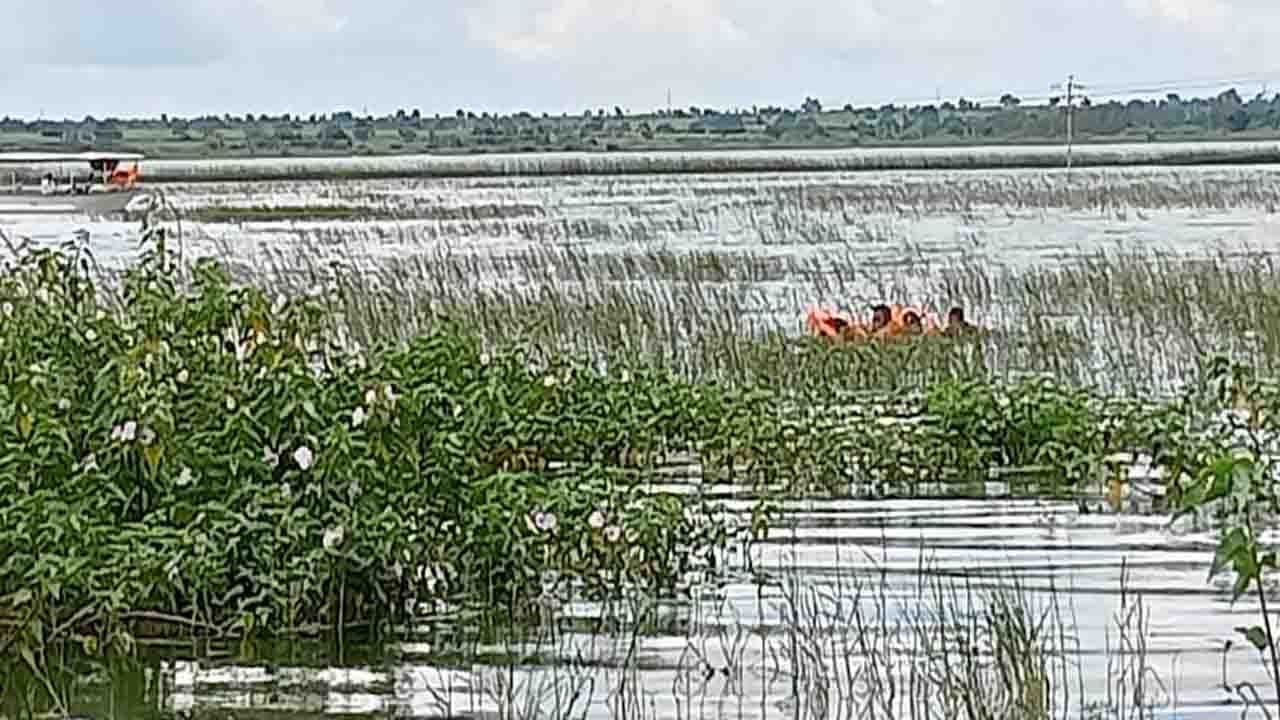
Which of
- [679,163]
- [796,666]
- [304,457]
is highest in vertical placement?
[679,163]

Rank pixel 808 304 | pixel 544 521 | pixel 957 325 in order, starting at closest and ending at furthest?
1. pixel 544 521
2. pixel 957 325
3. pixel 808 304

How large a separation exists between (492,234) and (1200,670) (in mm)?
34044

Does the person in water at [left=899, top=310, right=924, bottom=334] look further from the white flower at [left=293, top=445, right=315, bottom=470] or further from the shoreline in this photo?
the shoreline

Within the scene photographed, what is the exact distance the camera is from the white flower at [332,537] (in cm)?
984

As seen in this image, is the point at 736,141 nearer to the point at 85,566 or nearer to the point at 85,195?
the point at 85,195

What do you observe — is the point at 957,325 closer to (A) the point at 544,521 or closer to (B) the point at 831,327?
(B) the point at 831,327

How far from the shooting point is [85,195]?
6412cm

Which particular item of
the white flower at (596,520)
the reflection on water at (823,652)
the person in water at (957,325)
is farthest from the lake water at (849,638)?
the person in water at (957,325)

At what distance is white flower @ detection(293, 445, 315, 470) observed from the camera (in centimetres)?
988

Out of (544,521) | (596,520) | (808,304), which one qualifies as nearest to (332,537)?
(544,521)

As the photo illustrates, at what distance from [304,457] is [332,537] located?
1.10ft

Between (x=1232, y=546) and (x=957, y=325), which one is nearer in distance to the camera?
(x=1232, y=546)

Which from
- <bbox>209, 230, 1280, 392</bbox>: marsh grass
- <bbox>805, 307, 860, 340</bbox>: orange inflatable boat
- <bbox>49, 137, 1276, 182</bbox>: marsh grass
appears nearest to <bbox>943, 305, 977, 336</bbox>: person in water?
<bbox>209, 230, 1280, 392</bbox>: marsh grass

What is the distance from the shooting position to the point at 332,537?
983cm
